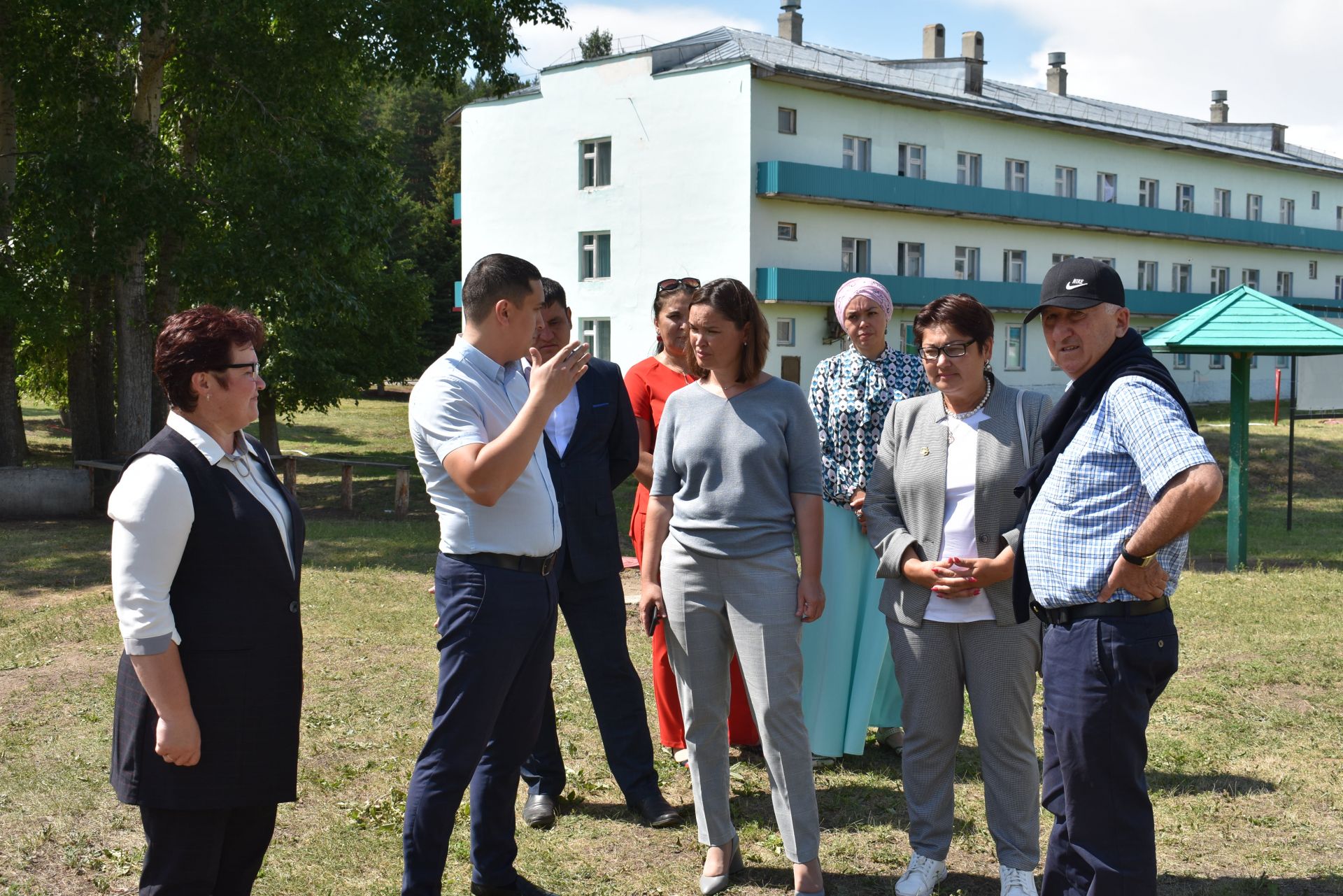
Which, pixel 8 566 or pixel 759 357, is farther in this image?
pixel 8 566

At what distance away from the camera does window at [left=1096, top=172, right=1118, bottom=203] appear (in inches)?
1748

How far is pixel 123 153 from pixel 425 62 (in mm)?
4332

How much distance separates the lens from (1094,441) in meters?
3.40

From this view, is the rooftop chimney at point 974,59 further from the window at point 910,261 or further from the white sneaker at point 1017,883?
the white sneaker at point 1017,883

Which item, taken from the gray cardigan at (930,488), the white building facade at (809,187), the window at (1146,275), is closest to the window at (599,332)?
the white building facade at (809,187)

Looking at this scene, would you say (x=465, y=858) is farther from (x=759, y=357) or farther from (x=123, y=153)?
(x=123, y=153)

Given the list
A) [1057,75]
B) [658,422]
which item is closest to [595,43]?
[1057,75]

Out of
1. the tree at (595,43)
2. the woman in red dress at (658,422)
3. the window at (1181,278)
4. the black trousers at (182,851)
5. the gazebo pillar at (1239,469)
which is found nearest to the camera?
the black trousers at (182,851)

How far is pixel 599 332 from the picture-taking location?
37.3m

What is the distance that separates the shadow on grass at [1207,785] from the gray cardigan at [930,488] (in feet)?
5.82

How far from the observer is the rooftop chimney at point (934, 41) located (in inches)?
1811

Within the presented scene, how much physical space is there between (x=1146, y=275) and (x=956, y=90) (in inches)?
454

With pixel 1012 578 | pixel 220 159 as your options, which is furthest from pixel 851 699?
pixel 220 159

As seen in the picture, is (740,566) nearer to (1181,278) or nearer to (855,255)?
(855,255)
